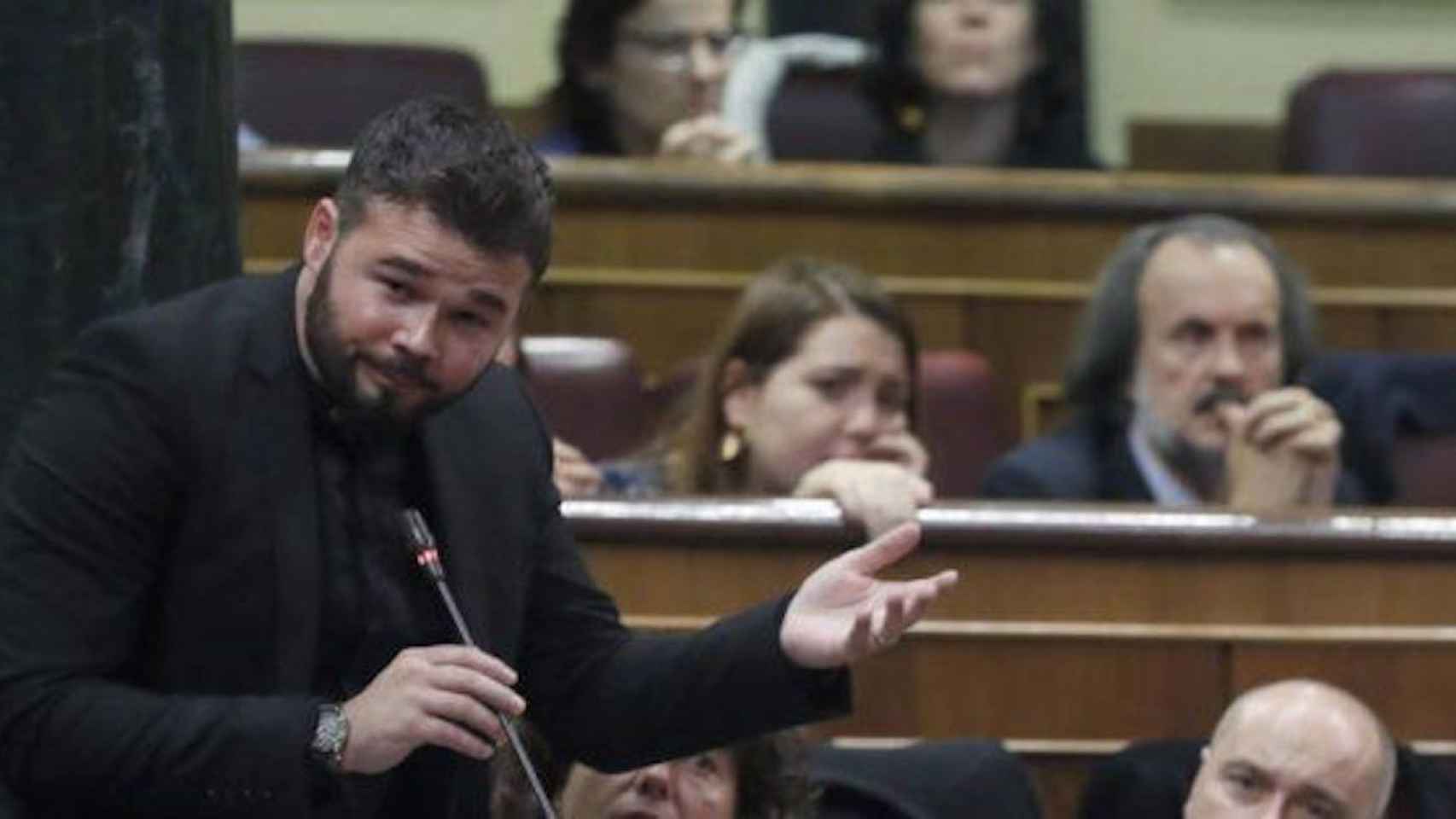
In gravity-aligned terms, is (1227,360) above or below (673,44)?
below

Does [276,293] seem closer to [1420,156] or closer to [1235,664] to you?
[1235,664]

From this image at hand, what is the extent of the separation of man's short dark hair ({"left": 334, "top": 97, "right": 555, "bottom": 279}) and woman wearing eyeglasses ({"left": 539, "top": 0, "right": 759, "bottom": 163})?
5.19 ft

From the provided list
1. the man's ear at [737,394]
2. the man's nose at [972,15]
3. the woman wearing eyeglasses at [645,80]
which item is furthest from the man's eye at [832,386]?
the man's nose at [972,15]

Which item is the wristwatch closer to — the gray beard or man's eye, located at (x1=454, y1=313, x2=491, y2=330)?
man's eye, located at (x1=454, y1=313, x2=491, y2=330)

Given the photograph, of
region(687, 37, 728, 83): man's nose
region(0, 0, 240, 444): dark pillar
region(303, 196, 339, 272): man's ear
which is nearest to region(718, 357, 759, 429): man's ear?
region(687, 37, 728, 83): man's nose

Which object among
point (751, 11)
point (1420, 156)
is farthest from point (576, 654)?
point (751, 11)

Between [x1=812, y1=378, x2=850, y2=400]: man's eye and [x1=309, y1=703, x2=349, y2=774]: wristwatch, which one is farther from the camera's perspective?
[x1=812, y1=378, x2=850, y2=400]: man's eye

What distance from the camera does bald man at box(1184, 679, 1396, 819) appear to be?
2115 millimetres

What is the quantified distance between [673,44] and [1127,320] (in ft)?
1.79

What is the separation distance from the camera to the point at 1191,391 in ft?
8.62

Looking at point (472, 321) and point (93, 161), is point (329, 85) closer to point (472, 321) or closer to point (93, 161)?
point (93, 161)

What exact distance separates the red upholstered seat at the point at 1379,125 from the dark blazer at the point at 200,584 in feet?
6.13

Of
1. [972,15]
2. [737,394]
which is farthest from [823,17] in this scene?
[737,394]

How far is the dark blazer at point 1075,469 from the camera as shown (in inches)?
101
